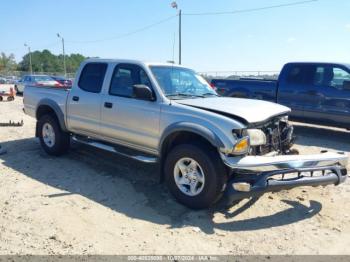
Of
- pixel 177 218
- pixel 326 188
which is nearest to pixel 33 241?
pixel 177 218

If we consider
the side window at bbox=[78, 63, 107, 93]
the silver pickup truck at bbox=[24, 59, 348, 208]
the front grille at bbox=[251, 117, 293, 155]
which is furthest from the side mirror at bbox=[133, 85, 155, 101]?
the front grille at bbox=[251, 117, 293, 155]

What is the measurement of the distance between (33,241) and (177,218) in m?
1.64

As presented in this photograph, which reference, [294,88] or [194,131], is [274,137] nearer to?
[194,131]

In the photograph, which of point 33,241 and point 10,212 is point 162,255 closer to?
point 33,241

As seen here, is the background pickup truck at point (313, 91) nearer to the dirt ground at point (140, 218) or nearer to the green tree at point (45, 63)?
the dirt ground at point (140, 218)

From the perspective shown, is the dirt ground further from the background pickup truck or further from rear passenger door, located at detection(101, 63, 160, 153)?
the background pickup truck

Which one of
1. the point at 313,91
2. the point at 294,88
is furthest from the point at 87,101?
the point at 313,91

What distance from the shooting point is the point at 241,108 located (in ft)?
14.7

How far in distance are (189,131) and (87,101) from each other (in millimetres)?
2316

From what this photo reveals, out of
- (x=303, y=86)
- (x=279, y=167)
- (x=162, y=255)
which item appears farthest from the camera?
(x=303, y=86)

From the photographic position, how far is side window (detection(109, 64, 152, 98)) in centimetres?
522

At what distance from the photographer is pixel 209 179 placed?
13.6 ft

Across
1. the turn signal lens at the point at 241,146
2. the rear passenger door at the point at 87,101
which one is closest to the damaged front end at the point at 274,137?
the turn signal lens at the point at 241,146

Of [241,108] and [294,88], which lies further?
[294,88]
